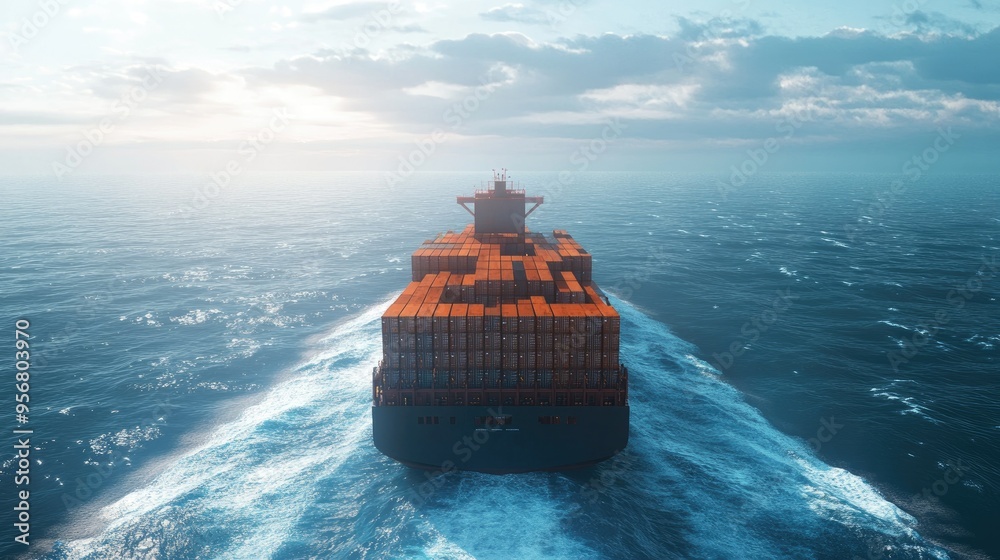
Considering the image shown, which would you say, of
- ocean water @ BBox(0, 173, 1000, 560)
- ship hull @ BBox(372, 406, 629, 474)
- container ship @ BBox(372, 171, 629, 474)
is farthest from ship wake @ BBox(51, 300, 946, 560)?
container ship @ BBox(372, 171, 629, 474)

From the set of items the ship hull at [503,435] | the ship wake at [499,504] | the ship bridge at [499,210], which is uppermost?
the ship bridge at [499,210]

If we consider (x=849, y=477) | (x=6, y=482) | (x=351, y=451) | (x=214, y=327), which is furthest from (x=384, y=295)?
(x=849, y=477)

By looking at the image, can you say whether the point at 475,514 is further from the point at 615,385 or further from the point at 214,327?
the point at 214,327

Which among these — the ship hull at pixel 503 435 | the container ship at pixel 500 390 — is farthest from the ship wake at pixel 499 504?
the container ship at pixel 500 390

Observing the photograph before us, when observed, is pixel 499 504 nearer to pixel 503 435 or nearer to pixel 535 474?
pixel 535 474

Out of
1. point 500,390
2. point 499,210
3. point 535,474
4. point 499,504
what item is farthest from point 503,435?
point 499,210

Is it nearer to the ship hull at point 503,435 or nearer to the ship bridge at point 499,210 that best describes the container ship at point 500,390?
the ship hull at point 503,435
